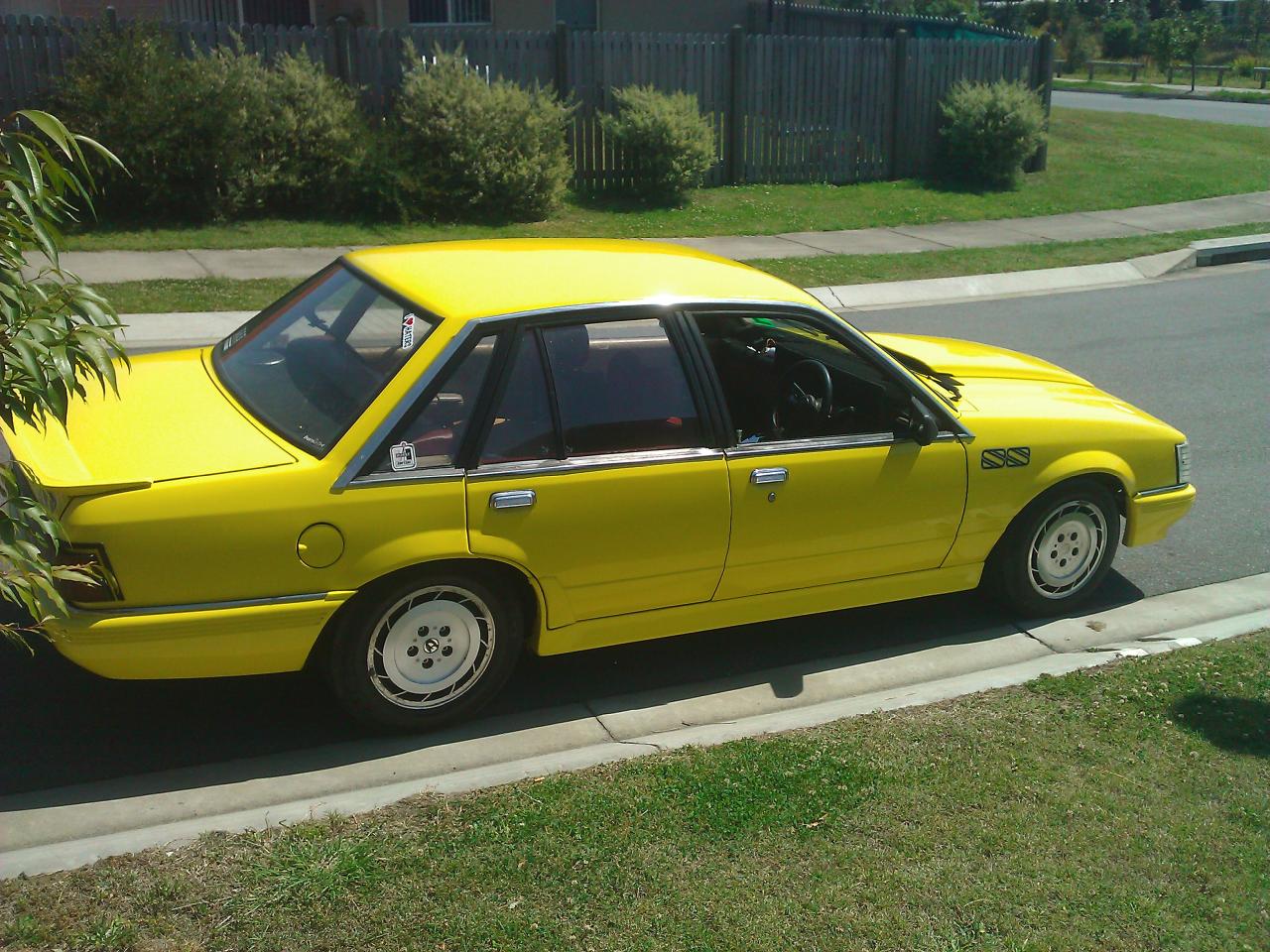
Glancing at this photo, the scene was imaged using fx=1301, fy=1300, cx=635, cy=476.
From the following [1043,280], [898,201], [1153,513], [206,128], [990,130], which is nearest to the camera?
[1153,513]

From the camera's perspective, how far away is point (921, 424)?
214 inches

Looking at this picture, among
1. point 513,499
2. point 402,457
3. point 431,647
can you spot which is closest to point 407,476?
point 402,457

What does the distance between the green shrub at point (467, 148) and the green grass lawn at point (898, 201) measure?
43 centimetres

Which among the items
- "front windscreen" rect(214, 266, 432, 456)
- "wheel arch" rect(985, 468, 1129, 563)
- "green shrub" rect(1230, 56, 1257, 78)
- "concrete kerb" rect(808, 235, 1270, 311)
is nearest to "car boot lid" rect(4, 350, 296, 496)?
"front windscreen" rect(214, 266, 432, 456)

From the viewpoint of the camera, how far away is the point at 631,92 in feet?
59.3

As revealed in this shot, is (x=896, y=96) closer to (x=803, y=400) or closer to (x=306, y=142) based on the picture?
(x=306, y=142)

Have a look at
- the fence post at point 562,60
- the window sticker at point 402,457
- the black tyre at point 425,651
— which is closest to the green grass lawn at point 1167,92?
the fence post at point 562,60

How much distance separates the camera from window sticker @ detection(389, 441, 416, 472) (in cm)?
450

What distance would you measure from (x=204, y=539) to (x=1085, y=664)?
3.59 m

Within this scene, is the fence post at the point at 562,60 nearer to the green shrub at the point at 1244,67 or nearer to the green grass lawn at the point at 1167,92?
the green grass lawn at the point at 1167,92

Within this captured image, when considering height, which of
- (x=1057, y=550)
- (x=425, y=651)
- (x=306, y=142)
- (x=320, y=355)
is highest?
(x=306, y=142)

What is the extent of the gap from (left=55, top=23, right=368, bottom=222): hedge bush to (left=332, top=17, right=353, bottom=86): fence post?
99 cm

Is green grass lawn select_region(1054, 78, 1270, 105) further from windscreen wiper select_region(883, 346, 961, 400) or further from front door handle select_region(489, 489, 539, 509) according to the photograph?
front door handle select_region(489, 489, 539, 509)

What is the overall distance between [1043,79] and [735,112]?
19.6 ft
